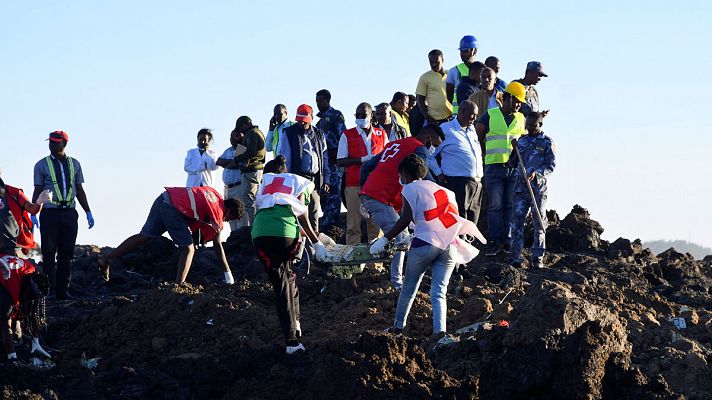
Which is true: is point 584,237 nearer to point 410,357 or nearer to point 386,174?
point 386,174

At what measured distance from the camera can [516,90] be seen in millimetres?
15117

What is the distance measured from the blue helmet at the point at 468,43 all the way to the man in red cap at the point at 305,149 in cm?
250

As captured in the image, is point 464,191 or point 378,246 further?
point 464,191

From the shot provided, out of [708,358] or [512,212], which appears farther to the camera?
[512,212]

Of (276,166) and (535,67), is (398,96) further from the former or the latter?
(276,166)

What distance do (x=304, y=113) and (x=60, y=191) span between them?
9.78 ft

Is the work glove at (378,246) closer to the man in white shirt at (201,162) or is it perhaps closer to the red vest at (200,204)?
the red vest at (200,204)

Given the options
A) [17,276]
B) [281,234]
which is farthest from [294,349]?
[17,276]

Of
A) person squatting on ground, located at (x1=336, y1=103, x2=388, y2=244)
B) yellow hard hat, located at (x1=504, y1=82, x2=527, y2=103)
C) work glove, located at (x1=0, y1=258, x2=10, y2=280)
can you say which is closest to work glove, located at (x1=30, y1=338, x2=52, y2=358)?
work glove, located at (x1=0, y1=258, x2=10, y2=280)

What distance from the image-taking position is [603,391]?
31.3 feet

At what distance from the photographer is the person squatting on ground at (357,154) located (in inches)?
592

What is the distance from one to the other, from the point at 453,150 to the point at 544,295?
12.9 feet

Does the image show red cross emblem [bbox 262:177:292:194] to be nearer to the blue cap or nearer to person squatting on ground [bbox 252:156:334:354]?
person squatting on ground [bbox 252:156:334:354]

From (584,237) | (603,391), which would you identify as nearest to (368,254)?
(603,391)
